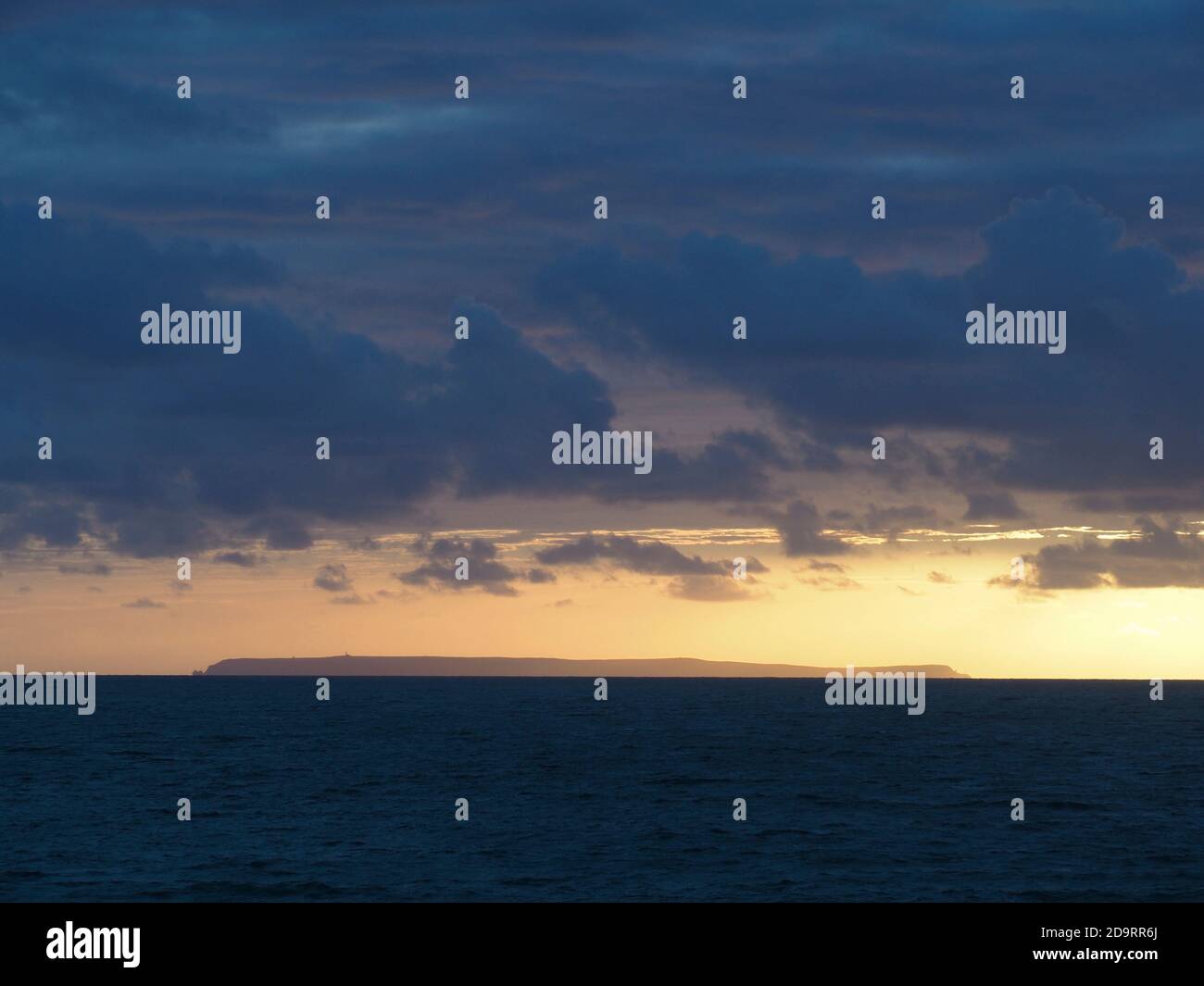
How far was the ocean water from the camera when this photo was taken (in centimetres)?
5622

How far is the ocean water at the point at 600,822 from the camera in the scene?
56.2 metres

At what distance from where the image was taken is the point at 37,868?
2339 inches

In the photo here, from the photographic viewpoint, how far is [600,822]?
75812 mm
